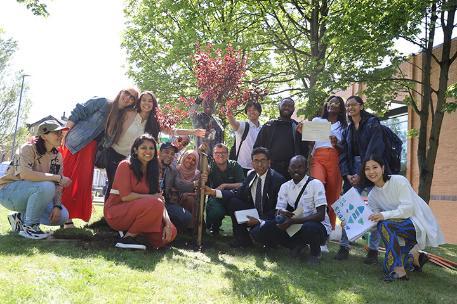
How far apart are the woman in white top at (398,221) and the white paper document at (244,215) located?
1.46 m

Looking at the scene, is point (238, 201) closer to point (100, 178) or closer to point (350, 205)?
point (350, 205)

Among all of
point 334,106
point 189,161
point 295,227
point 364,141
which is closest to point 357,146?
point 364,141

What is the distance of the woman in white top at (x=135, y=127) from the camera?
5.39 metres

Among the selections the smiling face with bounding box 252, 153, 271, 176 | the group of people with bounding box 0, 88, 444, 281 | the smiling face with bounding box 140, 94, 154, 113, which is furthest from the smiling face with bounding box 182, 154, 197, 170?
the smiling face with bounding box 252, 153, 271, 176

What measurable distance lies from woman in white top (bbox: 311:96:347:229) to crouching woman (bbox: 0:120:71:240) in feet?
10.9

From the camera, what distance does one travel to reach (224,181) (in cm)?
608

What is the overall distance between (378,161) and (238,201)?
6.16 ft

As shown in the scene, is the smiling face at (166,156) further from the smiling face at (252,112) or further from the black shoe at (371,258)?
the black shoe at (371,258)

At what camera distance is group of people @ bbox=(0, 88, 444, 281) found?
4.54 meters

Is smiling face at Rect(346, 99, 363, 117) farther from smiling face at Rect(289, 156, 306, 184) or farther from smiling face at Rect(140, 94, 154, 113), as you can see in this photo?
smiling face at Rect(140, 94, 154, 113)

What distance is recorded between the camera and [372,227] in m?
4.50

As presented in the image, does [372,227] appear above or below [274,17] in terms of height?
below

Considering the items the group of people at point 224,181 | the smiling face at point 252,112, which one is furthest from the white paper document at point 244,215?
the smiling face at point 252,112

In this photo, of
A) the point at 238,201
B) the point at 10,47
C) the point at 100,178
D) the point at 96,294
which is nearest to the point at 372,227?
the point at 238,201
